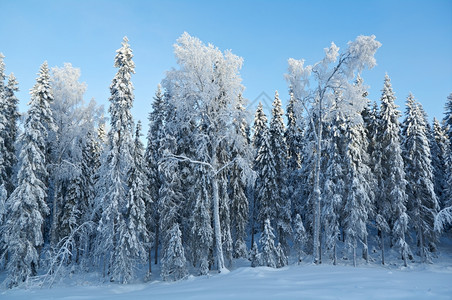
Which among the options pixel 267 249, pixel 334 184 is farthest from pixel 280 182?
pixel 267 249

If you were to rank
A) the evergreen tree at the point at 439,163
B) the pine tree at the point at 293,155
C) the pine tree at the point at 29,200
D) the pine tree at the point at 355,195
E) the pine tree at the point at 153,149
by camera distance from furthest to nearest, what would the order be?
1. the evergreen tree at the point at 439,163
2. the pine tree at the point at 293,155
3. the pine tree at the point at 153,149
4. the pine tree at the point at 355,195
5. the pine tree at the point at 29,200

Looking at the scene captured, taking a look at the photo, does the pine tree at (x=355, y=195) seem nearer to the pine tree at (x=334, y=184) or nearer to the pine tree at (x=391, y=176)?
the pine tree at (x=334, y=184)

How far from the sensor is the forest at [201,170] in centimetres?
1708

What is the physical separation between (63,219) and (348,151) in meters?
29.6

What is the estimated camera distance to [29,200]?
20.9 meters

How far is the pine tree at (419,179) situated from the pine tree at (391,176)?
95.7 inches

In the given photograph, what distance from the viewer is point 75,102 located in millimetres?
24906

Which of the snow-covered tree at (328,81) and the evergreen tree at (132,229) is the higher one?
the snow-covered tree at (328,81)

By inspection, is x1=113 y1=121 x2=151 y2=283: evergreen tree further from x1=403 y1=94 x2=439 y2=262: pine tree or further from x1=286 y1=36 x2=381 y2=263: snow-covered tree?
x1=403 y1=94 x2=439 y2=262: pine tree

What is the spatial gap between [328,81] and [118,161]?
17.4 meters

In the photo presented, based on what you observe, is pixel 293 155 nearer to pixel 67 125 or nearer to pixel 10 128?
pixel 67 125

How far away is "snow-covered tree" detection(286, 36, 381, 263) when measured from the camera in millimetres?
16203

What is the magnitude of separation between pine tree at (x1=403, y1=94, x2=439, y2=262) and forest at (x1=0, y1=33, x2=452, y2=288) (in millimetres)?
143

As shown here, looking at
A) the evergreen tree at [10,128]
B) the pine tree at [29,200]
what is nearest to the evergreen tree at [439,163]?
the pine tree at [29,200]
